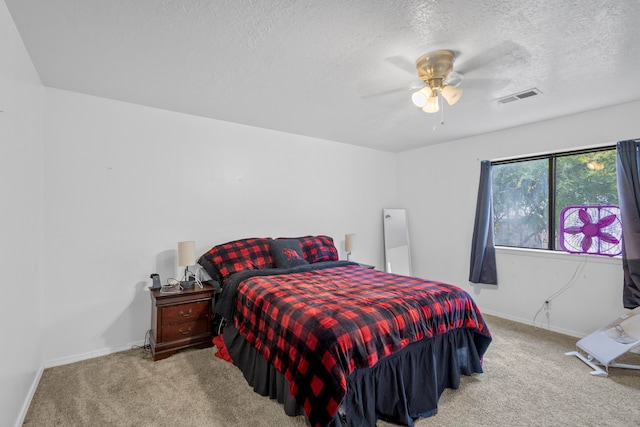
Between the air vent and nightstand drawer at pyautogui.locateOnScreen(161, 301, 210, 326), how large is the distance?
3.42 meters

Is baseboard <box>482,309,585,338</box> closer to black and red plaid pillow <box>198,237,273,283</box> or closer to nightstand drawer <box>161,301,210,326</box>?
black and red plaid pillow <box>198,237,273,283</box>

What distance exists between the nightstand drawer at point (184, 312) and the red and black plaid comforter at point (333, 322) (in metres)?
0.46

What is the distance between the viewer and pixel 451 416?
1921 millimetres

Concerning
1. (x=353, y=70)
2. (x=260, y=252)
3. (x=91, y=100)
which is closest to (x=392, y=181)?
(x=260, y=252)

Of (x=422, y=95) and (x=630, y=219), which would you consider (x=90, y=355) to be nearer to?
(x=422, y=95)

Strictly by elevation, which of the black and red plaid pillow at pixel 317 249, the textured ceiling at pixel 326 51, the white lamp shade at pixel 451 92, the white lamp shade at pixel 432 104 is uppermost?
the textured ceiling at pixel 326 51

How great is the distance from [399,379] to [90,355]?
106 inches

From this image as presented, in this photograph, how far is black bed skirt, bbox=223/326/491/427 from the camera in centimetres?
174

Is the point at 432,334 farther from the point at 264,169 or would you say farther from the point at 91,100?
the point at 91,100

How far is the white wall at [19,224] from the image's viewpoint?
157 cm

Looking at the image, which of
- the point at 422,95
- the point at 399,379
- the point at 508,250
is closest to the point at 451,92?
the point at 422,95

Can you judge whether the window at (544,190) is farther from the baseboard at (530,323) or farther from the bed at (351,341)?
the bed at (351,341)

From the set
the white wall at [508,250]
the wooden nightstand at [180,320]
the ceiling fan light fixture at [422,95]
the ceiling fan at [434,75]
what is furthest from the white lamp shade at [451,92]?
the wooden nightstand at [180,320]

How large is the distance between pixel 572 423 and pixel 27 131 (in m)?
4.03
